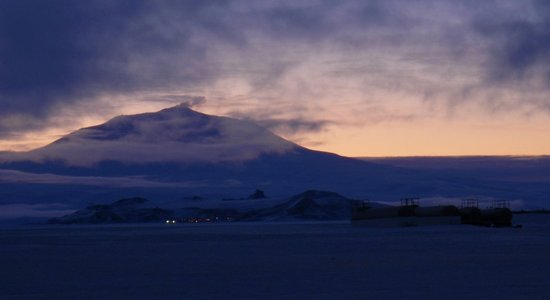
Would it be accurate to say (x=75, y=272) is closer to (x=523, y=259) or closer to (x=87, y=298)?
(x=87, y=298)

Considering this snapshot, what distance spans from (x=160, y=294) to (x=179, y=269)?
651cm

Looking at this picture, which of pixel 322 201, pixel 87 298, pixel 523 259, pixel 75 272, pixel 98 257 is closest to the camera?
pixel 87 298

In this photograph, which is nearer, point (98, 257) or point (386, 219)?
point (98, 257)

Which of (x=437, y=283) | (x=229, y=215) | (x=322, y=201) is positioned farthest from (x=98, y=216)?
(x=437, y=283)

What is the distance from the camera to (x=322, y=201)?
19212cm

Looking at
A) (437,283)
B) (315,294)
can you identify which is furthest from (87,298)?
(437,283)

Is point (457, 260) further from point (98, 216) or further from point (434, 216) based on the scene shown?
point (98, 216)

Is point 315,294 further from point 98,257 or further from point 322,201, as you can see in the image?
point 322,201

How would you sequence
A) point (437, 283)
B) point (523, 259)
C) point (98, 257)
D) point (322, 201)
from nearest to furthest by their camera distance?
point (437, 283) < point (523, 259) < point (98, 257) < point (322, 201)

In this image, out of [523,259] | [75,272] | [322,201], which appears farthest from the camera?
[322,201]

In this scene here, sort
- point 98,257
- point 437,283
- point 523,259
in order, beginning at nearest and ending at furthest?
1. point 437,283
2. point 523,259
3. point 98,257

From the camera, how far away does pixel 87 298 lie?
17.8 meters

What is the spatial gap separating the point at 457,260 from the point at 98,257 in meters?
11.8

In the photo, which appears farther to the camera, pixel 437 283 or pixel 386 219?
pixel 386 219
